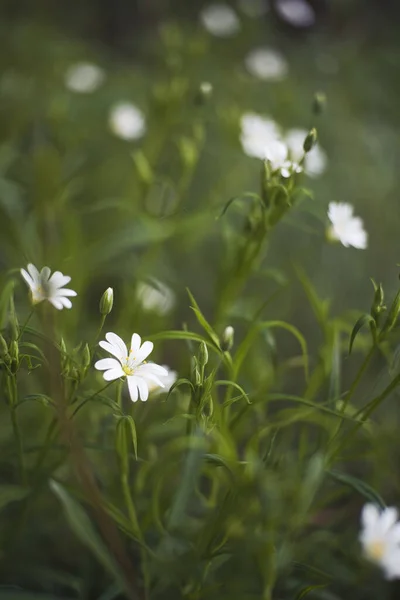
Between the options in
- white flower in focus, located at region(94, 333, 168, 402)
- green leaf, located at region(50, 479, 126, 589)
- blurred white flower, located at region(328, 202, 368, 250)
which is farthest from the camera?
blurred white flower, located at region(328, 202, 368, 250)

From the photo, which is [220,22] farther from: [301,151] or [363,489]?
[363,489]

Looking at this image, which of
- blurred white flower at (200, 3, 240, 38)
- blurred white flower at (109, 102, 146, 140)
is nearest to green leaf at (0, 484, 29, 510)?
blurred white flower at (109, 102, 146, 140)

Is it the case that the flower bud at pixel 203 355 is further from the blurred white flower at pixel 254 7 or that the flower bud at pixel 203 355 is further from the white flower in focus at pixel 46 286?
the blurred white flower at pixel 254 7

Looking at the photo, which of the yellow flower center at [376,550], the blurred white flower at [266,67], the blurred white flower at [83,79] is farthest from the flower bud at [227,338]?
the blurred white flower at [266,67]

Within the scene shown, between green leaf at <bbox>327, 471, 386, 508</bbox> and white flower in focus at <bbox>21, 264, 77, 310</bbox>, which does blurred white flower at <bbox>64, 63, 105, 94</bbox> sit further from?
green leaf at <bbox>327, 471, 386, 508</bbox>

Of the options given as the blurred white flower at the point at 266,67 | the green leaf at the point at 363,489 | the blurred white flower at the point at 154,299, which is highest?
the blurred white flower at the point at 266,67

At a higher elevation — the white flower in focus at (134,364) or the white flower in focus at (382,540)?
the white flower in focus at (134,364)

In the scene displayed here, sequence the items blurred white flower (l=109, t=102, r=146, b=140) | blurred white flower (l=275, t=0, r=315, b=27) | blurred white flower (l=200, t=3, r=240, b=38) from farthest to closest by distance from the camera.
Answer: blurred white flower (l=275, t=0, r=315, b=27) → blurred white flower (l=200, t=3, r=240, b=38) → blurred white flower (l=109, t=102, r=146, b=140)

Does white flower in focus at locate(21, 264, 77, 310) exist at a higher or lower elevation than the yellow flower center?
higher
